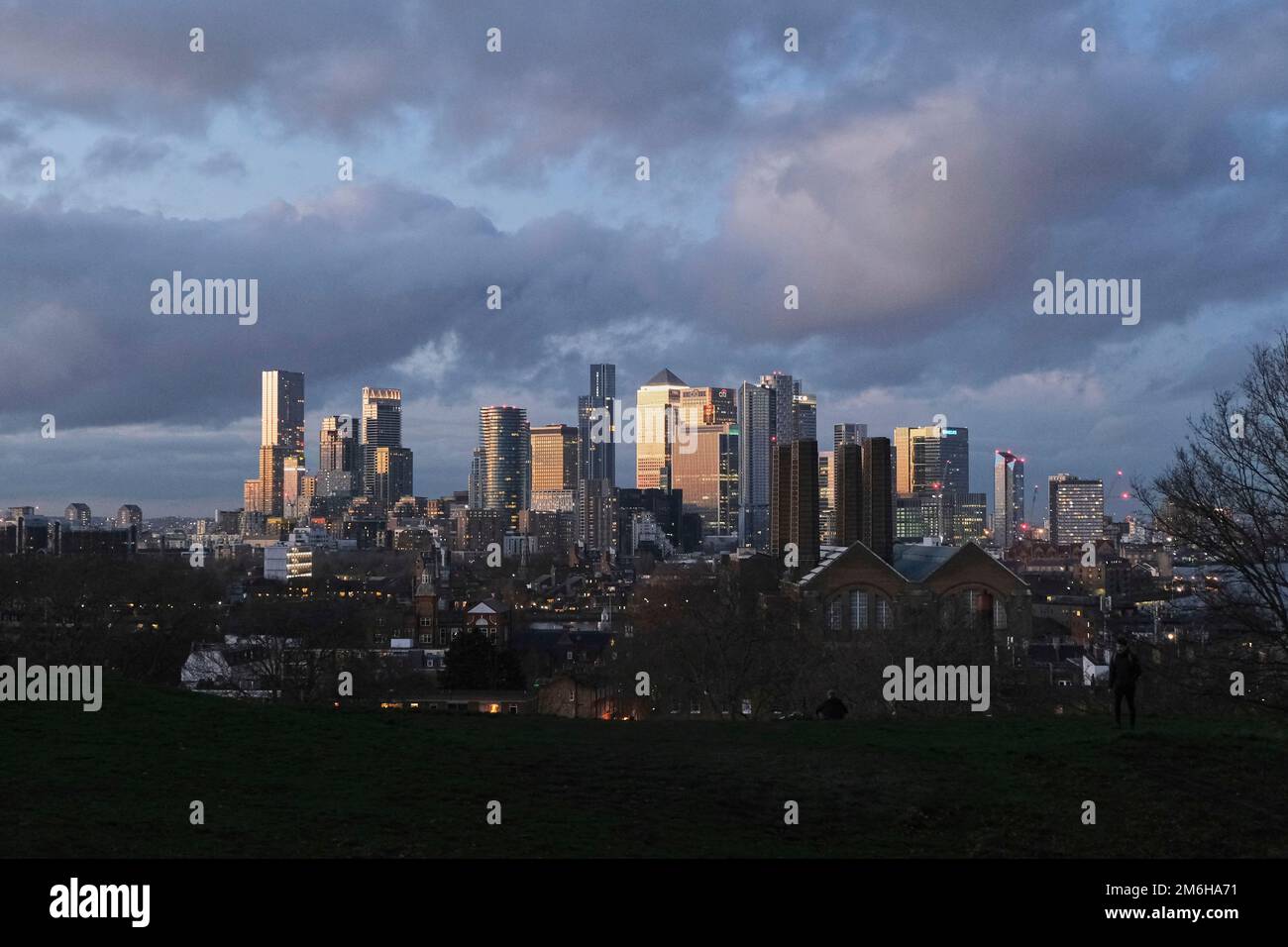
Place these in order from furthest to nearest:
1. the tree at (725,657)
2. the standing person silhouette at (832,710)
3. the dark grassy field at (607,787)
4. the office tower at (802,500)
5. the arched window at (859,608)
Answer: the office tower at (802,500)
the arched window at (859,608)
the tree at (725,657)
the standing person silhouette at (832,710)
the dark grassy field at (607,787)

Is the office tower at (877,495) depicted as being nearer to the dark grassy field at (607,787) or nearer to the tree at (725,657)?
the tree at (725,657)

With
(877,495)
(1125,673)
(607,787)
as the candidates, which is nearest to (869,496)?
(877,495)

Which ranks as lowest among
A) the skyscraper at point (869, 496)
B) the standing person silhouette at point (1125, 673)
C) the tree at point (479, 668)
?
the tree at point (479, 668)

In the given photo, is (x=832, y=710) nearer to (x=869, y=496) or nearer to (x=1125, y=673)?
(x=1125, y=673)

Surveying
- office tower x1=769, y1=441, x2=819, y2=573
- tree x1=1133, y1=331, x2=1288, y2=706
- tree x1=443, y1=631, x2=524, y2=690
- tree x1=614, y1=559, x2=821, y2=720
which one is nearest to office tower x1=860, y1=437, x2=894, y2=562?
office tower x1=769, y1=441, x2=819, y2=573

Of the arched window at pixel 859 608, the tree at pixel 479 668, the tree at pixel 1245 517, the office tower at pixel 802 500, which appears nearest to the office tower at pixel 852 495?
the office tower at pixel 802 500
